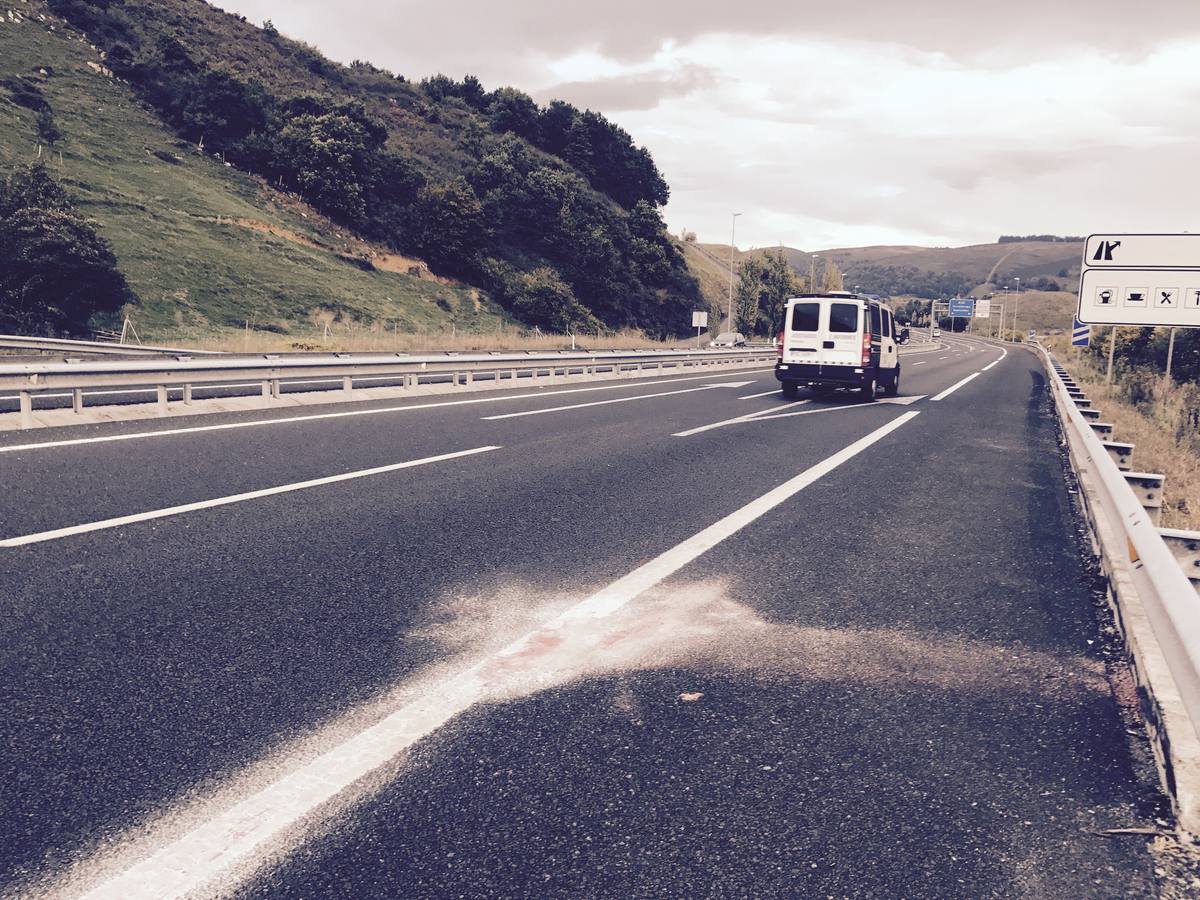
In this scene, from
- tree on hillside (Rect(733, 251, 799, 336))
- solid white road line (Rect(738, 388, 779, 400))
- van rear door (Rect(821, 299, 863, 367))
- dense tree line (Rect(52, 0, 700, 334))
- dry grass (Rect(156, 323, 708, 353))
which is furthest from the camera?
tree on hillside (Rect(733, 251, 799, 336))

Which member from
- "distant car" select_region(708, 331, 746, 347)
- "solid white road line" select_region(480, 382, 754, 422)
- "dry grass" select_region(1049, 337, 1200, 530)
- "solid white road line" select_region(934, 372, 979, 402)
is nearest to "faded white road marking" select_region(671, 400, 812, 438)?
"solid white road line" select_region(480, 382, 754, 422)

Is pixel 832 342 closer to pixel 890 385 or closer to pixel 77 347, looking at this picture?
pixel 890 385

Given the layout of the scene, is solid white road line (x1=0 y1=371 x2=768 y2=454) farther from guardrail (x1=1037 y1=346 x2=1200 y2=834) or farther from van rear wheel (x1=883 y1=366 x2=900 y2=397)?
guardrail (x1=1037 y1=346 x2=1200 y2=834)

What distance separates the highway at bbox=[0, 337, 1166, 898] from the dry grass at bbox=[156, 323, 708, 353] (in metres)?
23.2

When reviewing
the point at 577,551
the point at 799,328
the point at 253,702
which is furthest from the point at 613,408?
the point at 253,702

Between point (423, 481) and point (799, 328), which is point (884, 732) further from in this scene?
point (799, 328)

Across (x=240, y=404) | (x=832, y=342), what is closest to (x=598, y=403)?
(x=832, y=342)

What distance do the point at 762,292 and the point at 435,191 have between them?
2859 cm

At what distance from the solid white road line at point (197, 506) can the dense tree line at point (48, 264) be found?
2907 centimetres

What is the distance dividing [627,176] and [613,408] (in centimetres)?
7559

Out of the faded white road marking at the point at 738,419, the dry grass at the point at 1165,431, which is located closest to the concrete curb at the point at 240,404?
the faded white road marking at the point at 738,419

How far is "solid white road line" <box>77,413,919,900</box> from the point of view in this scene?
242 centimetres

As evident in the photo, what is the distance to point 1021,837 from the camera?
271cm

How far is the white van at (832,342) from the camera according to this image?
61.2 feet
